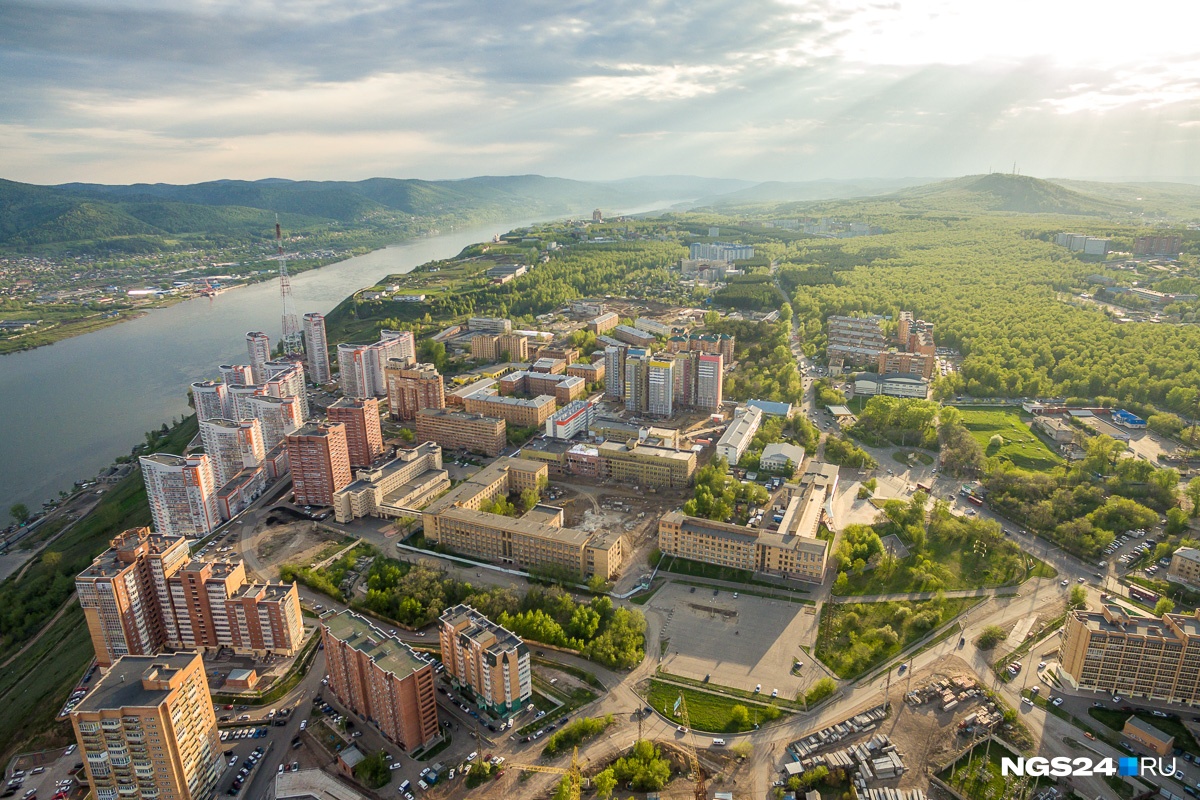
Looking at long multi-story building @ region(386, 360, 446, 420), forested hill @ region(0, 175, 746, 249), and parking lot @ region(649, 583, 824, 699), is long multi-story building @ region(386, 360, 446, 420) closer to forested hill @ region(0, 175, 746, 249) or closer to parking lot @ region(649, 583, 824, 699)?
parking lot @ region(649, 583, 824, 699)

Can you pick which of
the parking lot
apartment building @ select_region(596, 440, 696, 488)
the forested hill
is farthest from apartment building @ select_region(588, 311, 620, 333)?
the forested hill

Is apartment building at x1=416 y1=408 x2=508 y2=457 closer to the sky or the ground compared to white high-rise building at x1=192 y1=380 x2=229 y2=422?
closer to the ground

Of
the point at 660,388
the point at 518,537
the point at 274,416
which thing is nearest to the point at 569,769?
the point at 518,537

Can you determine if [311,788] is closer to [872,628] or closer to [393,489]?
[393,489]

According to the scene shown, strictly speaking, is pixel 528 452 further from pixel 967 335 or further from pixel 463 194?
pixel 463 194

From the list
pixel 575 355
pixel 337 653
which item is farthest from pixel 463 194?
pixel 337 653

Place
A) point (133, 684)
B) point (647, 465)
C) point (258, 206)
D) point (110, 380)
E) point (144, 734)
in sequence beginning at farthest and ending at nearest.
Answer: point (258, 206) → point (110, 380) → point (647, 465) → point (133, 684) → point (144, 734)
